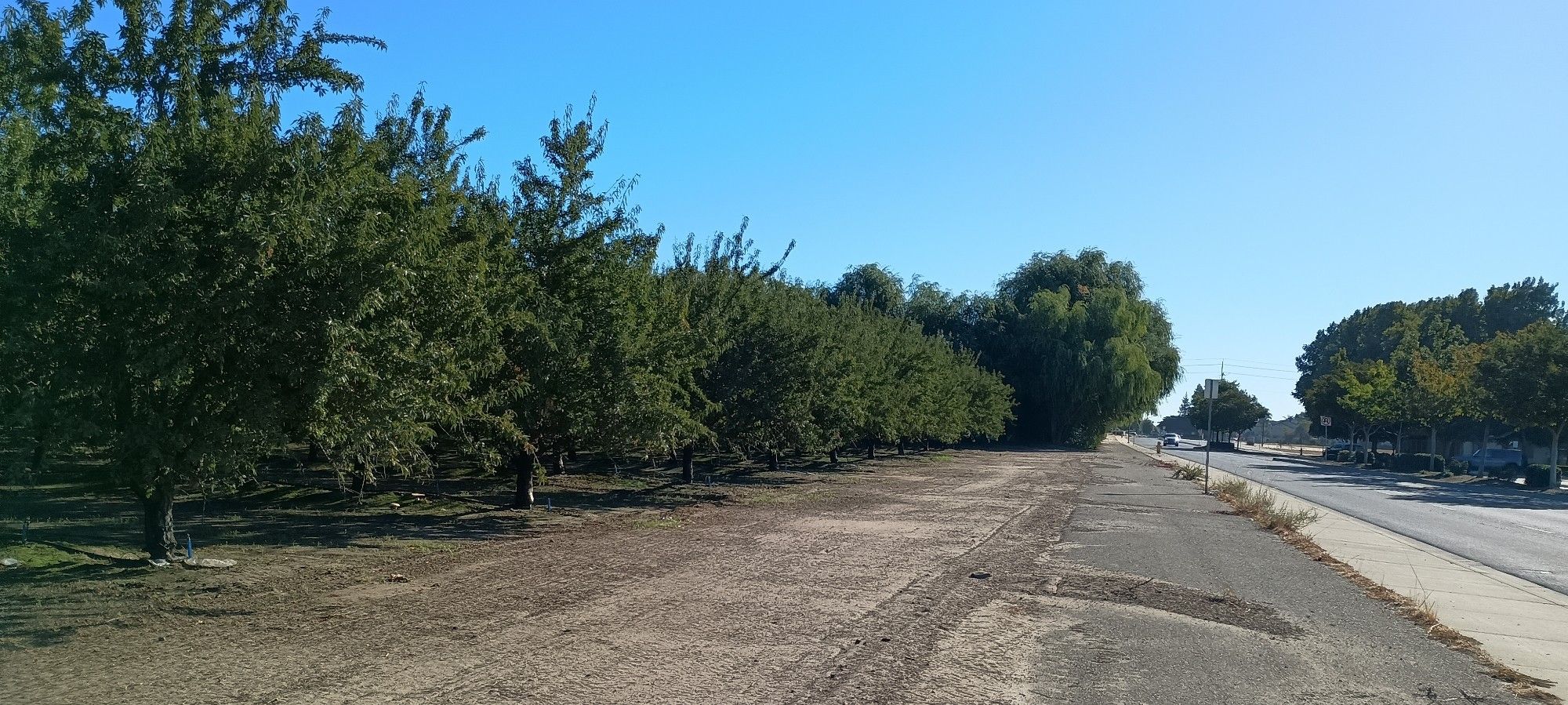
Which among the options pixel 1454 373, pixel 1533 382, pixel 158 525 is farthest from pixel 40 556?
pixel 1454 373

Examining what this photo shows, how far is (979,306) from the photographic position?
246 ft

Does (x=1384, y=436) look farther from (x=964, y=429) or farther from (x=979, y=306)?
(x=964, y=429)

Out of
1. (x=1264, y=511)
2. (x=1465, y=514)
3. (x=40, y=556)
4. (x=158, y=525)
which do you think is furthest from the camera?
(x=1465, y=514)

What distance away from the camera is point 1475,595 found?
40.8 ft

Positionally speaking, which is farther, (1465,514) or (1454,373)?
(1454,373)

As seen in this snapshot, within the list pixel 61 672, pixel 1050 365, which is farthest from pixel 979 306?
pixel 61 672

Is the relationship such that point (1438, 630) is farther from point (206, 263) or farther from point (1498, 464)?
point (1498, 464)

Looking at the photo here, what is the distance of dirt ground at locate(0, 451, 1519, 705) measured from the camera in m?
6.77

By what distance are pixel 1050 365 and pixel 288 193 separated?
202ft

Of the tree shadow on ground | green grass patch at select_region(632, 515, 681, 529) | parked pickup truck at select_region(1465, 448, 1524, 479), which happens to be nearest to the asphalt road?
the tree shadow on ground

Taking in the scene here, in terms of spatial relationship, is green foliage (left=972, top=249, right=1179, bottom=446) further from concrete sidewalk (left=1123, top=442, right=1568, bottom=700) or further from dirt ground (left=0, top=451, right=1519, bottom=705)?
dirt ground (left=0, top=451, right=1519, bottom=705)

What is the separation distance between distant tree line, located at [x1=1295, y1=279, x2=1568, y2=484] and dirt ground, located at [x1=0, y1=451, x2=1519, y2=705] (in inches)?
1492

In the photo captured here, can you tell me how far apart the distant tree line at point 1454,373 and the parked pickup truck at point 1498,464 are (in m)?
1.59

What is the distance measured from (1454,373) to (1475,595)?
5536cm
